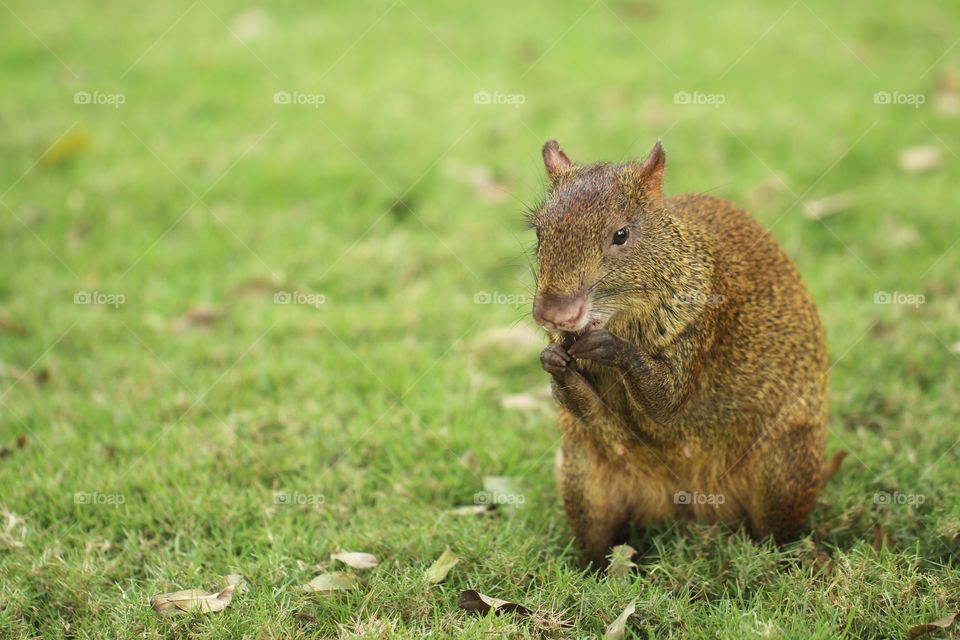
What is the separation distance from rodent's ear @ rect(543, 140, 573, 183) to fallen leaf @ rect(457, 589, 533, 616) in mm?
1484

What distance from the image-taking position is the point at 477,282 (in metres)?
5.66

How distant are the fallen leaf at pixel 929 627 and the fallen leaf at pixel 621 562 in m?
0.89

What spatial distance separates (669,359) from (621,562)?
74cm

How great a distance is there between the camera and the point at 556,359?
10.6 feet

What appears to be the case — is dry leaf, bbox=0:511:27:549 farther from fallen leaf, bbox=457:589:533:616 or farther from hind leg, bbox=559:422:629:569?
hind leg, bbox=559:422:629:569

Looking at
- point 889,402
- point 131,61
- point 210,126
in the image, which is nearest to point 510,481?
point 889,402

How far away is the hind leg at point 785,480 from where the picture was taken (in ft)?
11.4

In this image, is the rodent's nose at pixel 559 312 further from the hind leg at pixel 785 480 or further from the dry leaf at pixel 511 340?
the dry leaf at pixel 511 340

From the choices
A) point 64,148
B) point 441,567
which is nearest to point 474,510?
point 441,567

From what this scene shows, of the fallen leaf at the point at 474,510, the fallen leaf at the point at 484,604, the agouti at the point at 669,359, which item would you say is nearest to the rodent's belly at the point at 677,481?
the agouti at the point at 669,359

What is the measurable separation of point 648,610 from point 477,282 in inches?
112

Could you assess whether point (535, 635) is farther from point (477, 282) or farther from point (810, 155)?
point (810, 155)

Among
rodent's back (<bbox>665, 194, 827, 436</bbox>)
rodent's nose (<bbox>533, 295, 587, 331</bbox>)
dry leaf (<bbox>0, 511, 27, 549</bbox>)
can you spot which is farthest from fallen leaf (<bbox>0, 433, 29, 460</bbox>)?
rodent's back (<bbox>665, 194, 827, 436</bbox>)

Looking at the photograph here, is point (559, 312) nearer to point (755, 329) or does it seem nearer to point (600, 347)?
point (600, 347)
